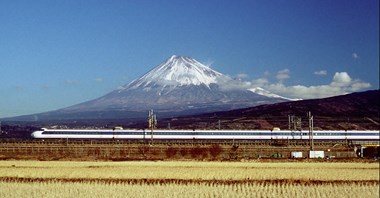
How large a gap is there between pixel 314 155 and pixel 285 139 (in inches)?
940

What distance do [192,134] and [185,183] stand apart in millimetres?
48625

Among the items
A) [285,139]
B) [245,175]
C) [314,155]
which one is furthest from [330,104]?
[245,175]

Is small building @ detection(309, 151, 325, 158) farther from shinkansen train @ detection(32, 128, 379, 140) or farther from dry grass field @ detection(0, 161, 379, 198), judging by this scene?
shinkansen train @ detection(32, 128, 379, 140)

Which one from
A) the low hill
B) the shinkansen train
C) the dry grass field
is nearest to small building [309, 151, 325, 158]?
the dry grass field

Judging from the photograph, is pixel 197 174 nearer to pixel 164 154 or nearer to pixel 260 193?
pixel 260 193

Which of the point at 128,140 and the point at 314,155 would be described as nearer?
the point at 314,155

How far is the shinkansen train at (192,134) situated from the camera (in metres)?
68.6

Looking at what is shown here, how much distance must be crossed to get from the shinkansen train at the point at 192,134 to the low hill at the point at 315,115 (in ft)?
126

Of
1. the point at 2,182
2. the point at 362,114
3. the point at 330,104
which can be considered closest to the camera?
the point at 2,182

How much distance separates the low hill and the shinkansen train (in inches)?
1514

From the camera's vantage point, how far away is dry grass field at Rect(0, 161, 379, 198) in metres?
18.4

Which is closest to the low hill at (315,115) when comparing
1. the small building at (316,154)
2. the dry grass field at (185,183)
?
the small building at (316,154)

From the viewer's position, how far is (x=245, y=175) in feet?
83.5

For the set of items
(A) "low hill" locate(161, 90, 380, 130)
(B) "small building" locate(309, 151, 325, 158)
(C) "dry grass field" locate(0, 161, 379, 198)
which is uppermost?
(A) "low hill" locate(161, 90, 380, 130)
